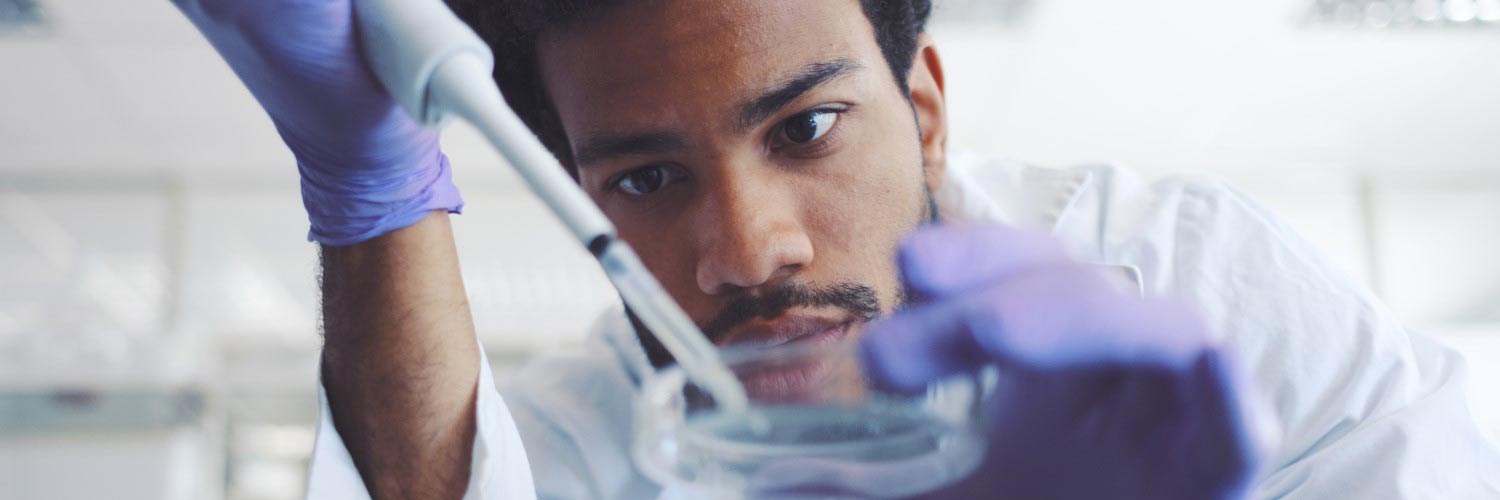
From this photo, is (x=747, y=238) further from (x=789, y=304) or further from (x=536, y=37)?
(x=536, y=37)

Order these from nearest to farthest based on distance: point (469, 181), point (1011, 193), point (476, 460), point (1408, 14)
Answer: point (476, 460)
point (1011, 193)
point (1408, 14)
point (469, 181)

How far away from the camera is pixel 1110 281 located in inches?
21.1

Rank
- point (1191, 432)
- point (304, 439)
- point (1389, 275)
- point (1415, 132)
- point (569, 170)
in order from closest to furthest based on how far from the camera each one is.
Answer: point (1191, 432) < point (569, 170) < point (304, 439) < point (1415, 132) < point (1389, 275)

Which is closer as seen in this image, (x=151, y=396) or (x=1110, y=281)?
(x=1110, y=281)

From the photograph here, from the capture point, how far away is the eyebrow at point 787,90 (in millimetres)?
921

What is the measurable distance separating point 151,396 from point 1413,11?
4059 mm

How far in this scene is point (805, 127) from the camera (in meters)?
0.96

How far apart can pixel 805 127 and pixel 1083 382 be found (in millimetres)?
502

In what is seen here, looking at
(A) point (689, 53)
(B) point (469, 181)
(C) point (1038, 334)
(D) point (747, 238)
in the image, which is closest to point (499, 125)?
(C) point (1038, 334)

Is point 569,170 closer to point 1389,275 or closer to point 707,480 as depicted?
point 707,480

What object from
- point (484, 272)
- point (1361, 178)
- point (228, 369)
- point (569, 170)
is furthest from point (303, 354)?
point (1361, 178)

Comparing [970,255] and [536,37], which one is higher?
[536,37]

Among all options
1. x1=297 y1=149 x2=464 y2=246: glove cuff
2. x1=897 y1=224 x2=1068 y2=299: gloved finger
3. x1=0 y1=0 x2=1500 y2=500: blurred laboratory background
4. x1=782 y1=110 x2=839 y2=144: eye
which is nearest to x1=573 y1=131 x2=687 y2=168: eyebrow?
x1=782 y1=110 x2=839 y2=144: eye

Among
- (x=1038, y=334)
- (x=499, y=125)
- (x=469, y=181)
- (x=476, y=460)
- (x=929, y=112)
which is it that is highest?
(x=469, y=181)
